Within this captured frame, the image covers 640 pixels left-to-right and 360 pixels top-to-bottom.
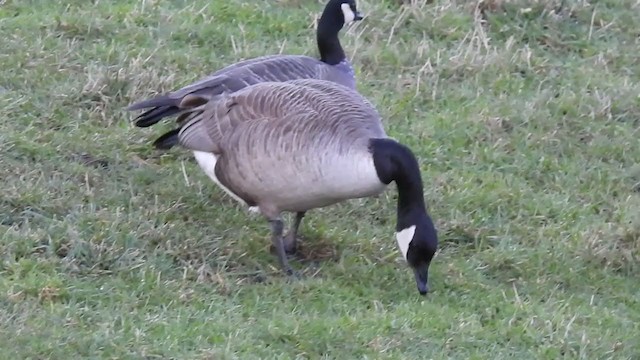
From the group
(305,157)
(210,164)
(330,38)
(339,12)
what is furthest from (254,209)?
(339,12)

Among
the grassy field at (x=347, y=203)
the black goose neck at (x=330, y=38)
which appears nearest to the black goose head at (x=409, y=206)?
the grassy field at (x=347, y=203)

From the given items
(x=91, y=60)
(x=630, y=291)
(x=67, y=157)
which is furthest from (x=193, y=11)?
(x=630, y=291)

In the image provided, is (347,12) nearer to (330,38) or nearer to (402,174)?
(330,38)

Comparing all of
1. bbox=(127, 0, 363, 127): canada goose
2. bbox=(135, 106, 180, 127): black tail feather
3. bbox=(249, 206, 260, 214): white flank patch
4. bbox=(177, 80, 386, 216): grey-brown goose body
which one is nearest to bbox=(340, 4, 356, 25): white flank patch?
bbox=(127, 0, 363, 127): canada goose

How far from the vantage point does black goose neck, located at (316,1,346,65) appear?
7.55 meters

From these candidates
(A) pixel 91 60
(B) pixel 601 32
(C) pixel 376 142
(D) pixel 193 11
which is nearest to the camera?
(C) pixel 376 142

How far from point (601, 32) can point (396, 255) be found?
148 inches

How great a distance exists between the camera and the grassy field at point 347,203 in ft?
17.3

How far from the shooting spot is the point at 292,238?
6.20m

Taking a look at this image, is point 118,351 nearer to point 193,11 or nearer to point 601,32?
point 193,11

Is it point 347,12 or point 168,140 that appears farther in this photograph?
point 347,12

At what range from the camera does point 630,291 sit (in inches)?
241

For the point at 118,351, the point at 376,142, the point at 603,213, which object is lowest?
the point at 603,213

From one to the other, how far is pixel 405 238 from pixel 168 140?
1.49 meters
